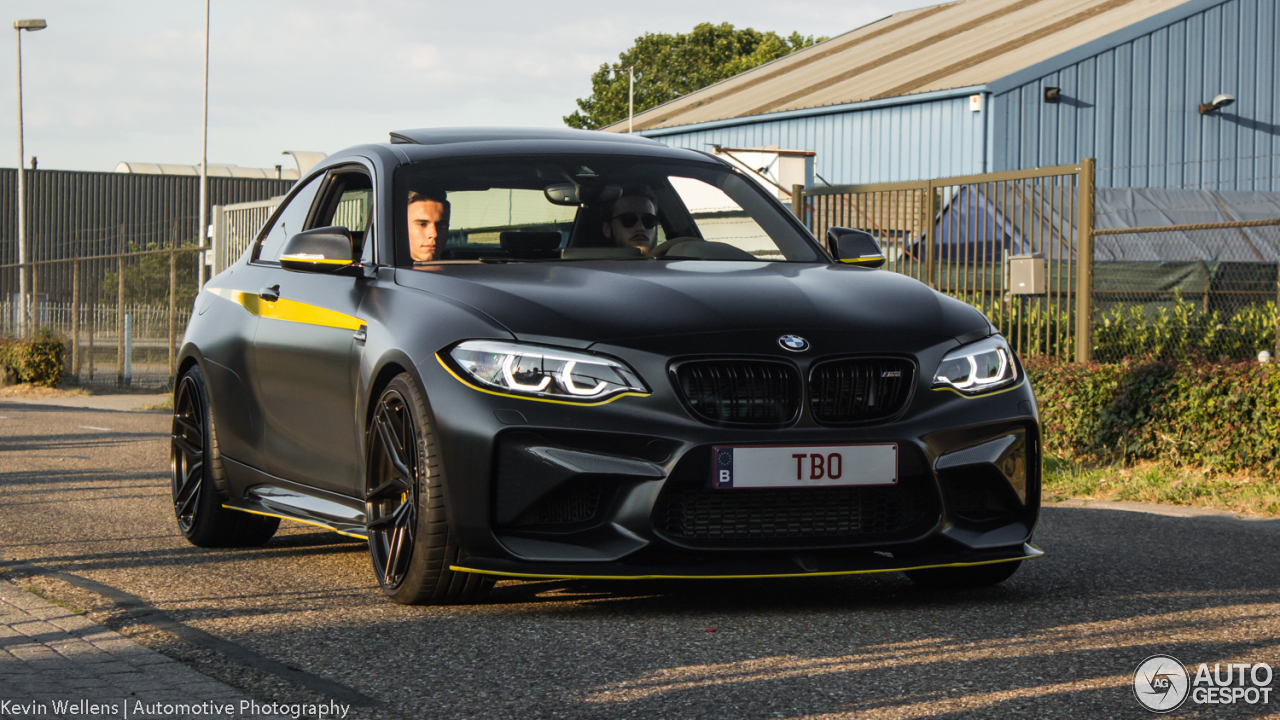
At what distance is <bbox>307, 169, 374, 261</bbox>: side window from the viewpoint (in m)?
6.39

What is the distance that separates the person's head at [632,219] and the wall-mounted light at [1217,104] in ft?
80.3

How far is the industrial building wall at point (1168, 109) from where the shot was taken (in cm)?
2694

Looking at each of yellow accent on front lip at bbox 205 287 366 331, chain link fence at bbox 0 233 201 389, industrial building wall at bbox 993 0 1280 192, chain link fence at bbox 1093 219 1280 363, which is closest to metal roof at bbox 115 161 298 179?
chain link fence at bbox 0 233 201 389

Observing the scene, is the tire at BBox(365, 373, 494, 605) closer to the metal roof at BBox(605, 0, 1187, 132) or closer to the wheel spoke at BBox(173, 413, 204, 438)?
the wheel spoke at BBox(173, 413, 204, 438)

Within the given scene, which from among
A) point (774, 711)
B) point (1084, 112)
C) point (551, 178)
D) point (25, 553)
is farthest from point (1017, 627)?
point (1084, 112)

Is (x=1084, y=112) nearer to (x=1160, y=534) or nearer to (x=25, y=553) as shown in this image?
(x=1160, y=534)

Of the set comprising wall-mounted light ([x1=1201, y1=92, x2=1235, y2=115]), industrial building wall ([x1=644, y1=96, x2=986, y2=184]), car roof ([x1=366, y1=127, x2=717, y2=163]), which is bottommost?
car roof ([x1=366, y1=127, x2=717, y2=163])

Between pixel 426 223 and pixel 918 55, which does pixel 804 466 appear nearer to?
pixel 426 223

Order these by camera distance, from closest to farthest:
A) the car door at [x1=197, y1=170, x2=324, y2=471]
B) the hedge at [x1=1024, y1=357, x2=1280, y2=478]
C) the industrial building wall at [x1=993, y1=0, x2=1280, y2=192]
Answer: the car door at [x1=197, y1=170, x2=324, y2=471]
the hedge at [x1=1024, y1=357, x2=1280, y2=478]
the industrial building wall at [x1=993, y1=0, x2=1280, y2=192]

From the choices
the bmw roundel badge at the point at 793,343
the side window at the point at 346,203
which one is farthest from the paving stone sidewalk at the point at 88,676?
the side window at the point at 346,203

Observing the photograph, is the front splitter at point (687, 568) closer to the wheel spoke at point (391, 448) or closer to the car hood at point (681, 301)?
the wheel spoke at point (391, 448)

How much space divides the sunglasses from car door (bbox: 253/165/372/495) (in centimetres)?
95

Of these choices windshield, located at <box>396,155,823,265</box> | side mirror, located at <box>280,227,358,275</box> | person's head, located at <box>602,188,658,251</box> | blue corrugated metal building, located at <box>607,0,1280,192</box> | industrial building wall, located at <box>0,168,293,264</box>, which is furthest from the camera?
industrial building wall, located at <box>0,168,293,264</box>

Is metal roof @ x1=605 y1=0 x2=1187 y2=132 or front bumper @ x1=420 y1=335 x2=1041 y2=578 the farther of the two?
metal roof @ x1=605 y1=0 x2=1187 y2=132
